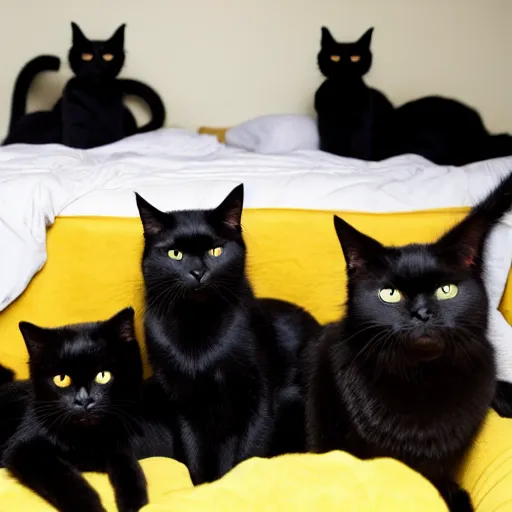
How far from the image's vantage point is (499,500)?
1.07m

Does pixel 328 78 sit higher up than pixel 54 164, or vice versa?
pixel 328 78

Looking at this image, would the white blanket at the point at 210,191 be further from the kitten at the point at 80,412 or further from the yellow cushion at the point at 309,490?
the yellow cushion at the point at 309,490

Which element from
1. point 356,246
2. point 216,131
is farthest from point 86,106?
point 356,246

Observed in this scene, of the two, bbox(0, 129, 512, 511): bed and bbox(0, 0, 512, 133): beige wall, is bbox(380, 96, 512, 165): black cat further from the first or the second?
bbox(0, 129, 512, 511): bed

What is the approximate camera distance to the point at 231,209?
54.8 inches

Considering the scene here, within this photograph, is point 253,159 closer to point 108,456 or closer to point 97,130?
point 97,130

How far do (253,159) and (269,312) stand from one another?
0.78 m

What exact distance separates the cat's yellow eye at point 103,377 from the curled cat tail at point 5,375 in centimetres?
37

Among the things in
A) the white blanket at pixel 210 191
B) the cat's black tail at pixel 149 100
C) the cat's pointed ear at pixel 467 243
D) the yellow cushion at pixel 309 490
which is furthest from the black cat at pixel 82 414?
the cat's black tail at pixel 149 100

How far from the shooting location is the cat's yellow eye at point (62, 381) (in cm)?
128

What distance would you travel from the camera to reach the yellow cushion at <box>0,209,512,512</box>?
5.26ft

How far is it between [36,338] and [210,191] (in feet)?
2.08

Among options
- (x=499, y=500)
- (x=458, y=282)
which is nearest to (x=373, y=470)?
(x=499, y=500)

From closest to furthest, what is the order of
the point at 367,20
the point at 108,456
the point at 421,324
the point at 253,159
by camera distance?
the point at 421,324, the point at 108,456, the point at 253,159, the point at 367,20
